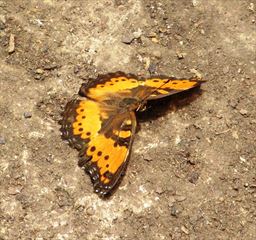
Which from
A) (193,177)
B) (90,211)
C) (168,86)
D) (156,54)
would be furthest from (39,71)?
(193,177)

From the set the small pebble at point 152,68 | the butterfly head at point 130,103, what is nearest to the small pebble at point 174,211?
the butterfly head at point 130,103

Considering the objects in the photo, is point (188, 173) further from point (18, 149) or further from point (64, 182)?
point (18, 149)

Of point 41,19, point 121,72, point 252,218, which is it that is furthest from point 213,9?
point 252,218

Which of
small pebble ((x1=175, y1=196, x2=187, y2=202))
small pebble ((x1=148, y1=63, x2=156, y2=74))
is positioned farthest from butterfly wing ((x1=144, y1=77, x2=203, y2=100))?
small pebble ((x1=175, y1=196, x2=187, y2=202))

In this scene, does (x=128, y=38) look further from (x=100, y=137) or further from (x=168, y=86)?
(x=100, y=137)

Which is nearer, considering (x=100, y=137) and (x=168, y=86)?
(x=100, y=137)

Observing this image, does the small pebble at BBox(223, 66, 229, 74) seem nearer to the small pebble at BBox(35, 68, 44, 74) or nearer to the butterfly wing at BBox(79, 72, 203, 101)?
the butterfly wing at BBox(79, 72, 203, 101)
